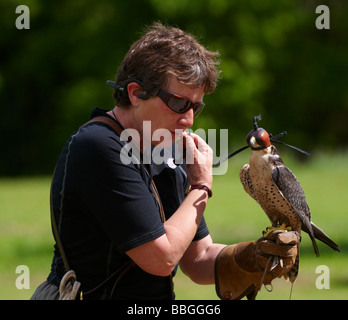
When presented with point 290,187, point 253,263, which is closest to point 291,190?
point 290,187

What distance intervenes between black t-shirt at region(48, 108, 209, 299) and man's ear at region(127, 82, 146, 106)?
161mm

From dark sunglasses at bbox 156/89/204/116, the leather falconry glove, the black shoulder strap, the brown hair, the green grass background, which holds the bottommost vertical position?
the green grass background

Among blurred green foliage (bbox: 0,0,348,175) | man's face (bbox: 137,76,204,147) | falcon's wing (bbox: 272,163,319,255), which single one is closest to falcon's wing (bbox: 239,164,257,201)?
falcon's wing (bbox: 272,163,319,255)

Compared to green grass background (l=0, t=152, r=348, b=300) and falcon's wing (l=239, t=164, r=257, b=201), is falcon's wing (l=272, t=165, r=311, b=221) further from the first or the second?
green grass background (l=0, t=152, r=348, b=300)

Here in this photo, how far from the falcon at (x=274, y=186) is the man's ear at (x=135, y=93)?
519 millimetres

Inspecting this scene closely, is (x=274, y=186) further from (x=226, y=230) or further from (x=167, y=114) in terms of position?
(x=226, y=230)

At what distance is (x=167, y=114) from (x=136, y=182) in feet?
1.11

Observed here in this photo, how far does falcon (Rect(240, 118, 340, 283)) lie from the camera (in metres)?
2.92

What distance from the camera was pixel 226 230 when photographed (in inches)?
486

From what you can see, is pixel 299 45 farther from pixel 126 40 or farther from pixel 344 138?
pixel 126 40

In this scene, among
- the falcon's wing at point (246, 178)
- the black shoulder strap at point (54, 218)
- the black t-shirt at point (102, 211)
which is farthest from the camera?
the falcon's wing at point (246, 178)

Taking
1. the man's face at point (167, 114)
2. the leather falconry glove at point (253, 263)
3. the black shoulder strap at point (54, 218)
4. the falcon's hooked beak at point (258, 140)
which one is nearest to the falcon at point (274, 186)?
the falcon's hooked beak at point (258, 140)

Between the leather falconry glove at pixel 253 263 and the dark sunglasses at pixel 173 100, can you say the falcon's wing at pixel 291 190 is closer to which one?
the leather falconry glove at pixel 253 263

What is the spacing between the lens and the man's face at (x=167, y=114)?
109 inches
